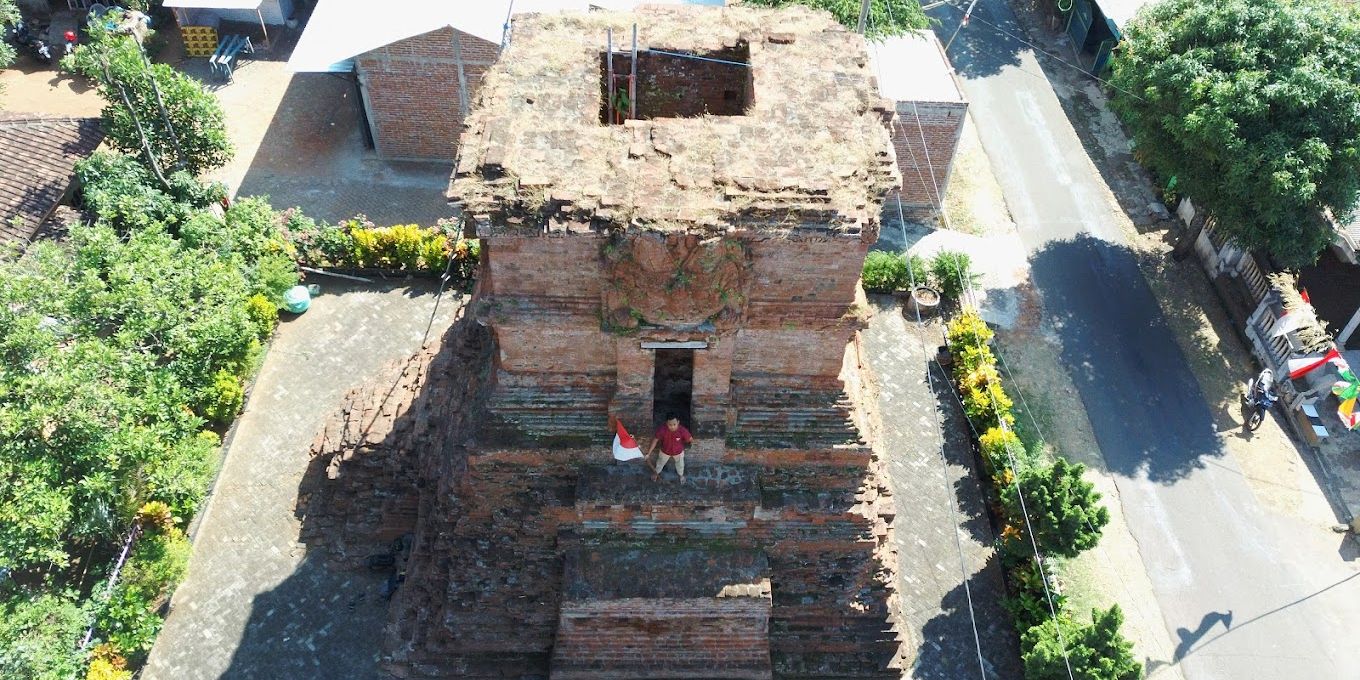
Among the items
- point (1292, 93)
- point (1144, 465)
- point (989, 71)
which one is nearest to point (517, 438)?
point (1144, 465)

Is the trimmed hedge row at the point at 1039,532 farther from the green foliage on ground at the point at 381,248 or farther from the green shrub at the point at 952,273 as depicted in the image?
the green foliage on ground at the point at 381,248

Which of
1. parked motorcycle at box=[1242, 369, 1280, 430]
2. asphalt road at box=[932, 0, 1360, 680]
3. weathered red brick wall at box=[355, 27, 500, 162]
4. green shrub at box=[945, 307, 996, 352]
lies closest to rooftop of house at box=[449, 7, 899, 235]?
green shrub at box=[945, 307, 996, 352]

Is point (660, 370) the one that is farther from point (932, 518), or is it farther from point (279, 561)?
point (279, 561)

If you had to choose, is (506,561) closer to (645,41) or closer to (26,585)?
(645,41)

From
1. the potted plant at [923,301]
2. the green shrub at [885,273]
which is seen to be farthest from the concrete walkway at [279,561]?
the potted plant at [923,301]

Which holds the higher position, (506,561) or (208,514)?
(506,561)

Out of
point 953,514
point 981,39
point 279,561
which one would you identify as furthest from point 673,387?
point 981,39

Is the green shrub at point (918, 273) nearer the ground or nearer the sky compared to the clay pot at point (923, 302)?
nearer the sky

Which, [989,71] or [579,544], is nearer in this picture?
[579,544]
